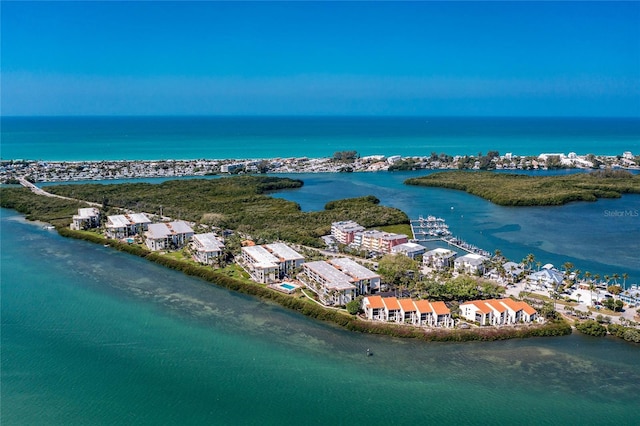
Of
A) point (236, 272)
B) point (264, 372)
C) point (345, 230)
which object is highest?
point (345, 230)

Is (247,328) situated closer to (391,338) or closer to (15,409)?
(391,338)

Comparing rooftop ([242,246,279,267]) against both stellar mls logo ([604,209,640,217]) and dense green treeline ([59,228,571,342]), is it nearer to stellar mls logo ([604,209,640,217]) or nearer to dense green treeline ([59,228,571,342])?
dense green treeline ([59,228,571,342])

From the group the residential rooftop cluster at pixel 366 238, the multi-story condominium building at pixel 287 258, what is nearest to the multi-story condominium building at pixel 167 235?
the multi-story condominium building at pixel 287 258

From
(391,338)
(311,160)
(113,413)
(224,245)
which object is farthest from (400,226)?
(311,160)

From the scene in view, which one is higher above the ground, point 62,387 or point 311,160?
point 311,160

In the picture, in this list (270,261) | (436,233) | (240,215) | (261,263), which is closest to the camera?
(261,263)

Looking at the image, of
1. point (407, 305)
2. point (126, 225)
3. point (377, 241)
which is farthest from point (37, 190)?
point (407, 305)

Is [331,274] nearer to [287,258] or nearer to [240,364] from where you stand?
[287,258]
